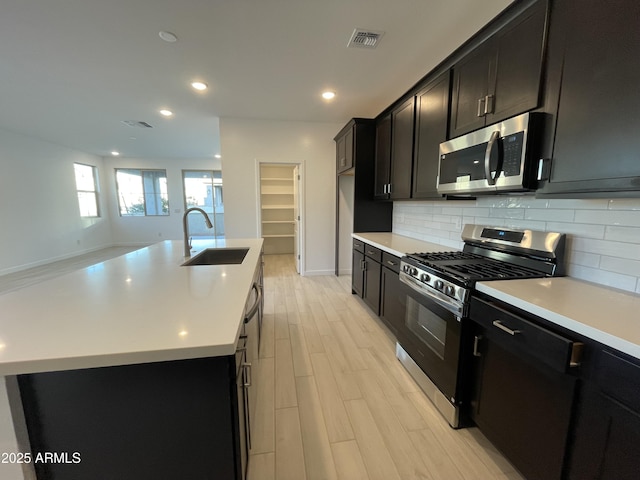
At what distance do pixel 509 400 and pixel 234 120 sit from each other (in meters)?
4.66

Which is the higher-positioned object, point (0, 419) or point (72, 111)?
point (72, 111)

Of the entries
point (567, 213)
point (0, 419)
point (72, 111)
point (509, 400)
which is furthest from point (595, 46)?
point (72, 111)

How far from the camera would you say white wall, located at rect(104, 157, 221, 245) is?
25.5ft

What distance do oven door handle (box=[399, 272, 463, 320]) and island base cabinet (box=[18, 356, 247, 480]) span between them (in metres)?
1.19

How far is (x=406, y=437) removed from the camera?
4.92 feet

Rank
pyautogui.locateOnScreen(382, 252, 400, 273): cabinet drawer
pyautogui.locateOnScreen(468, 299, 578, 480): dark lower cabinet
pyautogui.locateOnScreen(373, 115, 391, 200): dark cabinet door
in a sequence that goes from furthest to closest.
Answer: pyautogui.locateOnScreen(373, 115, 391, 200): dark cabinet door < pyautogui.locateOnScreen(382, 252, 400, 273): cabinet drawer < pyautogui.locateOnScreen(468, 299, 578, 480): dark lower cabinet

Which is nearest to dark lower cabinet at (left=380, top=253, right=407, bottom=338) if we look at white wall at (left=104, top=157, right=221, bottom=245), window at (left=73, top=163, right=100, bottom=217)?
white wall at (left=104, top=157, right=221, bottom=245)

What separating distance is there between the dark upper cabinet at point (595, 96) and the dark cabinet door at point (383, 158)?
1922mm

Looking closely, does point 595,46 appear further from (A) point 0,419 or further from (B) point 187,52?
(B) point 187,52

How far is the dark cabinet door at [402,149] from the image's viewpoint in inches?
104

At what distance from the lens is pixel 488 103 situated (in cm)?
163

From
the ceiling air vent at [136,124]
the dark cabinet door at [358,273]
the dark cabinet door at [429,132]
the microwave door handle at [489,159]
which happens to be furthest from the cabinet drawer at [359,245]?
the ceiling air vent at [136,124]

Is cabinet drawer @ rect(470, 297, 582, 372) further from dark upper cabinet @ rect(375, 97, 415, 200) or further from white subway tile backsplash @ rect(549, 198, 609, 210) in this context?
dark upper cabinet @ rect(375, 97, 415, 200)

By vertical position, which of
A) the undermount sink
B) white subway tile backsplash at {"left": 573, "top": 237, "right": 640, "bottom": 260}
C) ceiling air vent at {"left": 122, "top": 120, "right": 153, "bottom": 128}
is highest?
ceiling air vent at {"left": 122, "top": 120, "right": 153, "bottom": 128}
